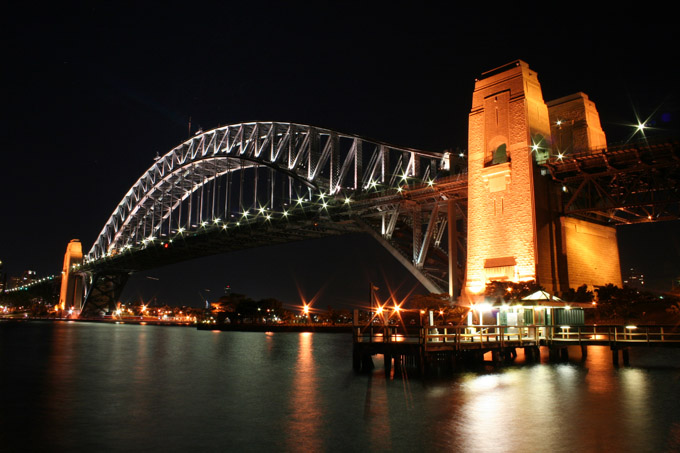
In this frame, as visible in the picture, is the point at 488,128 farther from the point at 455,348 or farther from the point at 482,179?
the point at 455,348

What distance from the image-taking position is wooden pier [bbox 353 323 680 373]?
23.0 metres

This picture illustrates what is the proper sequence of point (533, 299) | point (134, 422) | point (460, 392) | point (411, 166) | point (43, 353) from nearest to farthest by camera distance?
point (134, 422) → point (460, 392) → point (533, 299) → point (43, 353) → point (411, 166)

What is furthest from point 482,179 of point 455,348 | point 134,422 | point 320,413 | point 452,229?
point 134,422

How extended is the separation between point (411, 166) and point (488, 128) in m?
14.7

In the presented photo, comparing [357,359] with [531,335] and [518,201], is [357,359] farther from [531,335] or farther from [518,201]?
[518,201]

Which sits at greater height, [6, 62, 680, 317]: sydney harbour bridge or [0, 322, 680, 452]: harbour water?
[6, 62, 680, 317]: sydney harbour bridge

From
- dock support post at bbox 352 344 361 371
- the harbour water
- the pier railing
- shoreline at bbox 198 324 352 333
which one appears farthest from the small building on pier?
shoreline at bbox 198 324 352 333

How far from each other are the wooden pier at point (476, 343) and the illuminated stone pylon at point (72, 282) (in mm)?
104631

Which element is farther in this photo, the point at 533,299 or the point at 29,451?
the point at 533,299

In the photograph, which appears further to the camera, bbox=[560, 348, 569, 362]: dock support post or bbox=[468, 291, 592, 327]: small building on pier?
bbox=[560, 348, 569, 362]: dock support post

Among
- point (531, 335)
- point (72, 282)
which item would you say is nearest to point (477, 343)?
point (531, 335)

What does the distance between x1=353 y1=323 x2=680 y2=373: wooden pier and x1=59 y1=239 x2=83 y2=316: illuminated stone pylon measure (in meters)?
105

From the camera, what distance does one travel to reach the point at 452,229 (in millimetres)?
39594

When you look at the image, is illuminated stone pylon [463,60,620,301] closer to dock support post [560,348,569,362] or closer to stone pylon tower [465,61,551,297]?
stone pylon tower [465,61,551,297]
